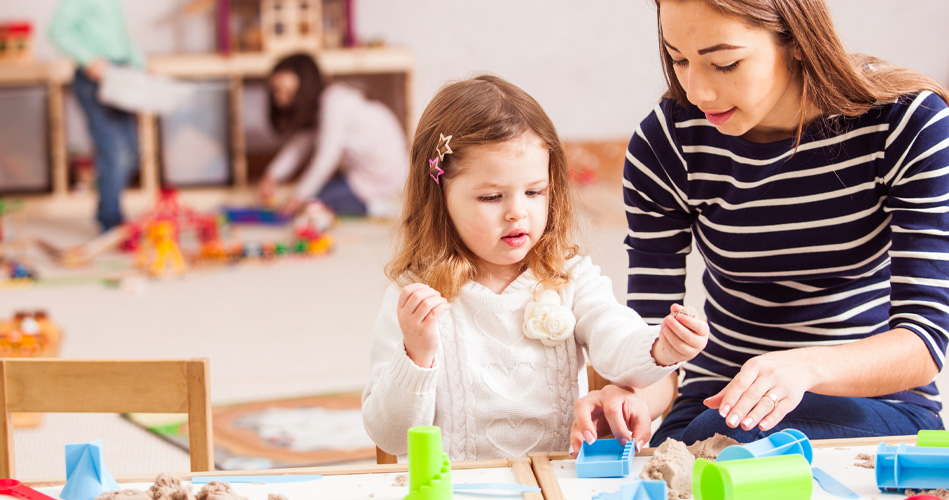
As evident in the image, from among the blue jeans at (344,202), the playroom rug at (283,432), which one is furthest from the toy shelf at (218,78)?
the playroom rug at (283,432)

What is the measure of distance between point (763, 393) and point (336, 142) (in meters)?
3.40

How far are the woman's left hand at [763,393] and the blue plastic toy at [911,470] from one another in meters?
0.09

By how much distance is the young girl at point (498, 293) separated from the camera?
102 cm

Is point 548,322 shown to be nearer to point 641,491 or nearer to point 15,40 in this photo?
point 641,491

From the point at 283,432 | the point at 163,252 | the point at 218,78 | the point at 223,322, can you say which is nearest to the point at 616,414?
the point at 283,432

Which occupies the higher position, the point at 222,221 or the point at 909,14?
the point at 909,14

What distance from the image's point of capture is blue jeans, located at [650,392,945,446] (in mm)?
998

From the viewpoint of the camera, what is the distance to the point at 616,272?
9.03 feet

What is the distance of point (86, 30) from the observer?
147 inches

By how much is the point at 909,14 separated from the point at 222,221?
349cm

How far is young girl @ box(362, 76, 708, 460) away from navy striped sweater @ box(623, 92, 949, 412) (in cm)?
14

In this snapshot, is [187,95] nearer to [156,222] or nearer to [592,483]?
[156,222]

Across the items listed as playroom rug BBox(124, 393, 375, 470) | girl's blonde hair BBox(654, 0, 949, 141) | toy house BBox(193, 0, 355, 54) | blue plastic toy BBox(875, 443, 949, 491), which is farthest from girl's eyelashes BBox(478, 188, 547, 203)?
toy house BBox(193, 0, 355, 54)

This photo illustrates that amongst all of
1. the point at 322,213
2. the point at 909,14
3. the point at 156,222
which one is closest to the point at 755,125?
the point at 156,222
